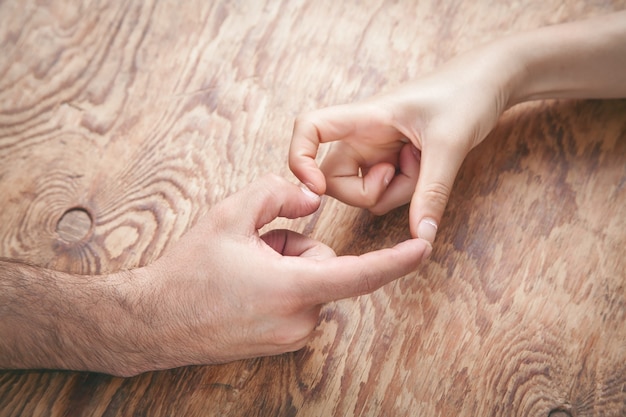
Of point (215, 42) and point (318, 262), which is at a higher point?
point (215, 42)

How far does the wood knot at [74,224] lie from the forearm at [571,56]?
0.75 m

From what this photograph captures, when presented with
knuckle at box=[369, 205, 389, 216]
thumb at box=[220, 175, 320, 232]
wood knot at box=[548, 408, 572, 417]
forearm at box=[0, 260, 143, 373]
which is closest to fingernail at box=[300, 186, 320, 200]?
thumb at box=[220, 175, 320, 232]

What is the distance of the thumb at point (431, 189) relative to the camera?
0.70 metres

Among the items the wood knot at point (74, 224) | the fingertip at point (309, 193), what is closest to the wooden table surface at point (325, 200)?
the wood knot at point (74, 224)

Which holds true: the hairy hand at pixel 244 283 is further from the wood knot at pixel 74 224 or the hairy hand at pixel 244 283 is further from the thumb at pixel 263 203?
the wood knot at pixel 74 224

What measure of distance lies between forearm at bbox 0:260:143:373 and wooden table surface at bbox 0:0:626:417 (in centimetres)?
5

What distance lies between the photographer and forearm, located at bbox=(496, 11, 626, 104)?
2.69 feet

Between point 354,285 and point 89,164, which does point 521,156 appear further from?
point 89,164

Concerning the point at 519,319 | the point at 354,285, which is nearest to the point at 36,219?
the point at 354,285

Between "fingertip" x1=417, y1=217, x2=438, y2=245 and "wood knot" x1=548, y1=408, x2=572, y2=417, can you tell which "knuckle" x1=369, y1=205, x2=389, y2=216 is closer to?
"fingertip" x1=417, y1=217, x2=438, y2=245

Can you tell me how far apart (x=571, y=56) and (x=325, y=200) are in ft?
1.56

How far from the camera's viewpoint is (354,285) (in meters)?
0.64

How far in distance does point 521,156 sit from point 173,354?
25.9 inches

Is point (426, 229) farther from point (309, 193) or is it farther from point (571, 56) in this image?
point (571, 56)
